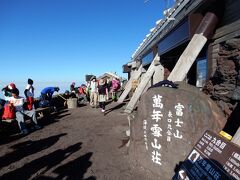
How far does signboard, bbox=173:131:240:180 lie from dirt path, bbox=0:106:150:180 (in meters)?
1.53

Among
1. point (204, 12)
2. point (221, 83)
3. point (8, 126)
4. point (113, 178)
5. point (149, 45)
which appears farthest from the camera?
point (149, 45)

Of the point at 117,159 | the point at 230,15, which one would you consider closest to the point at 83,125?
the point at 117,159

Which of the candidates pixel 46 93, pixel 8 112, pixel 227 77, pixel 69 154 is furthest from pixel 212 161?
pixel 46 93

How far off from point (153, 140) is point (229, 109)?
→ 1.76 meters

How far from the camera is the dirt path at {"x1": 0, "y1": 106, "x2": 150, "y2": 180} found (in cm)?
467

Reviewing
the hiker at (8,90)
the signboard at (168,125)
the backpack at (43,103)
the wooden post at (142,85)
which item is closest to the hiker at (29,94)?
the hiker at (8,90)

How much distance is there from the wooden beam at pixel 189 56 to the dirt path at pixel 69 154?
2.41 m

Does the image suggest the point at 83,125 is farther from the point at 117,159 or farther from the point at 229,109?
the point at 229,109

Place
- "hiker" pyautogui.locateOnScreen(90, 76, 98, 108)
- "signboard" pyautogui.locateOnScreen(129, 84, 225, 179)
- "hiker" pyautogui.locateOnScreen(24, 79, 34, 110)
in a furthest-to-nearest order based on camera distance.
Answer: "hiker" pyautogui.locateOnScreen(90, 76, 98, 108) < "hiker" pyautogui.locateOnScreen(24, 79, 34, 110) < "signboard" pyautogui.locateOnScreen(129, 84, 225, 179)

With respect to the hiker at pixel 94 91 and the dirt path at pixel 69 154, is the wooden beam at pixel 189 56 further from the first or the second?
the hiker at pixel 94 91

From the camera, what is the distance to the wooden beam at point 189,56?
5527mm

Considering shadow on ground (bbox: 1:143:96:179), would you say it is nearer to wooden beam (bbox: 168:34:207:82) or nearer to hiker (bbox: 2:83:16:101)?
wooden beam (bbox: 168:34:207:82)

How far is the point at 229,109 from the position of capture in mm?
4715

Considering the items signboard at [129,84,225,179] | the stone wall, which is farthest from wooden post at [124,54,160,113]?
signboard at [129,84,225,179]
